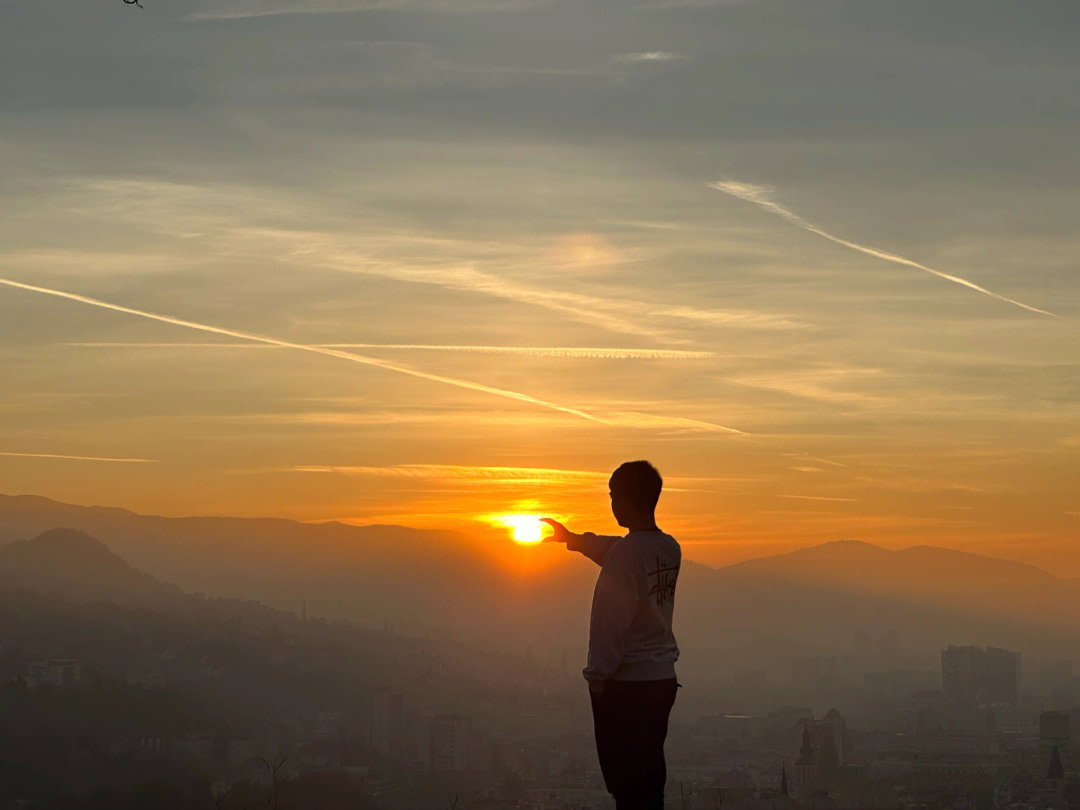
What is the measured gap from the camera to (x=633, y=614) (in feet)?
27.0

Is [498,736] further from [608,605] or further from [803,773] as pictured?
[608,605]

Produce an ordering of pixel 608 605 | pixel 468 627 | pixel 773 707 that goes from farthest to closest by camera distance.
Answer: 1. pixel 468 627
2. pixel 773 707
3. pixel 608 605

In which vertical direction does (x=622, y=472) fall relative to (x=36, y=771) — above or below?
above

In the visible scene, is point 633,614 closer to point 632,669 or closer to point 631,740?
point 632,669

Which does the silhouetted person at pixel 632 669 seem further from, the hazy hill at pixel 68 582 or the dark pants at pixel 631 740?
the hazy hill at pixel 68 582

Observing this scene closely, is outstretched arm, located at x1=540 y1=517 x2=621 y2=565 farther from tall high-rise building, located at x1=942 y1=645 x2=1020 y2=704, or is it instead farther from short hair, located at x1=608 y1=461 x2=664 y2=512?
tall high-rise building, located at x1=942 y1=645 x2=1020 y2=704

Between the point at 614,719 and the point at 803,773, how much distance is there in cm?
9368

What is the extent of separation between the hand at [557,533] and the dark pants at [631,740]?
2.91 ft

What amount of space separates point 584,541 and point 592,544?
6cm

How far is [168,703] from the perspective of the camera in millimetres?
129125

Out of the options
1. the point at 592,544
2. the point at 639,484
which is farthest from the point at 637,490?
the point at 592,544

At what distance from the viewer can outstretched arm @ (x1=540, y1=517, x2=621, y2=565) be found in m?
8.52

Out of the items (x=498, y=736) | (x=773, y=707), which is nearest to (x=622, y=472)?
(x=498, y=736)

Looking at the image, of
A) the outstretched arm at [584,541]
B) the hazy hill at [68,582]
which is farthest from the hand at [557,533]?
the hazy hill at [68,582]
